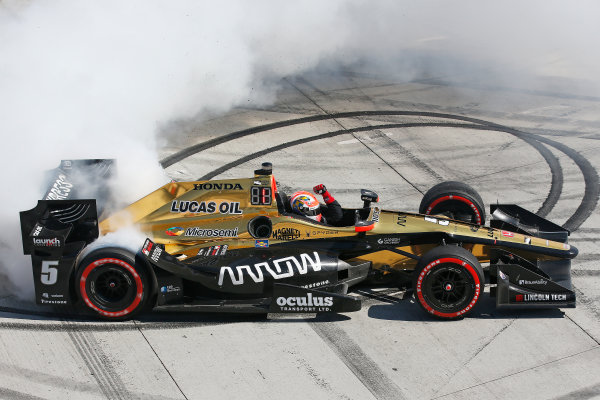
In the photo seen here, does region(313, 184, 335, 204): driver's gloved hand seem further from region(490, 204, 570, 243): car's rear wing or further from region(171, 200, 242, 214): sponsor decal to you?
region(490, 204, 570, 243): car's rear wing

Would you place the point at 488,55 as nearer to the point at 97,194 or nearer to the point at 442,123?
the point at 442,123

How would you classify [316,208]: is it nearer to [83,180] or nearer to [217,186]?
[217,186]

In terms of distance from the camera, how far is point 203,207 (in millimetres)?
9438

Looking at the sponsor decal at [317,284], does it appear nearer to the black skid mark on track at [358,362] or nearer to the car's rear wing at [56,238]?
the black skid mark on track at [358,362]

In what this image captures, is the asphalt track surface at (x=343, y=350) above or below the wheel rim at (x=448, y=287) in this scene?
below

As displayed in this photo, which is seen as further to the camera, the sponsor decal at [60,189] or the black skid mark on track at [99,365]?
the sponsor decal at [60,189]

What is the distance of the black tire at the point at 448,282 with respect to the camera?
27.1 ft

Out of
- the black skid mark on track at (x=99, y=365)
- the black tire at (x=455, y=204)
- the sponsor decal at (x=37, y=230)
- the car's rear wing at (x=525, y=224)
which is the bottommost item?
the black skid mark on track at (x=99, y=365)

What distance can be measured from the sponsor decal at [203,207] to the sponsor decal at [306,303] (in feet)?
5.02

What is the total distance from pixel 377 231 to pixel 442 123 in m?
6.59

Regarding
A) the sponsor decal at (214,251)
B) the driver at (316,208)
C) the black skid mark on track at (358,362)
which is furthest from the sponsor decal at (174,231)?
the black skid mark on track at (358,362)

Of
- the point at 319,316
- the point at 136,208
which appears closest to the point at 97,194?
the point at 136,208

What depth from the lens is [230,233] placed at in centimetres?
921

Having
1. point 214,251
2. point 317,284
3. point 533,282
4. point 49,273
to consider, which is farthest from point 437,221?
point 49,273
